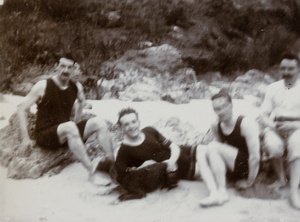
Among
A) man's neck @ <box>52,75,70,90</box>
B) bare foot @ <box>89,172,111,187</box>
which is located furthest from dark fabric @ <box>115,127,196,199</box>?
man's neck @ <box>52,75,70,90</box>

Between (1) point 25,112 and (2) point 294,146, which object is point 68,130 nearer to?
(1) point 25,112

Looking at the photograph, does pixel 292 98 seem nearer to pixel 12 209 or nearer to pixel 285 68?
pixel 285 68

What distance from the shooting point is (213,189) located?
3.69 m

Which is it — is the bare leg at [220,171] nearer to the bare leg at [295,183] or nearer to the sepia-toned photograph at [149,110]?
the sepia-toned photograph at [149,110]

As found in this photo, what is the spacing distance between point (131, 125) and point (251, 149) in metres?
1.01

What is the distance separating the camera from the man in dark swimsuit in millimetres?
3701

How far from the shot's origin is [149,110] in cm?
382

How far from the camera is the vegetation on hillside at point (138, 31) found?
388cm

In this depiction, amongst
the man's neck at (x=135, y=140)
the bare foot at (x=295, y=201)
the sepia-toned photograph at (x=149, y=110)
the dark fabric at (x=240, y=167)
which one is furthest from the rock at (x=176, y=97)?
the bare foot at (x=295, y=201)

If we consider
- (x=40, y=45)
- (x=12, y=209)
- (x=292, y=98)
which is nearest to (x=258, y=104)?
(x=292, y=98)

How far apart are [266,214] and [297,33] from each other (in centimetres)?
155

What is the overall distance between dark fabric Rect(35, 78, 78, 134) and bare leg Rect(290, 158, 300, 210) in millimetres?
1916

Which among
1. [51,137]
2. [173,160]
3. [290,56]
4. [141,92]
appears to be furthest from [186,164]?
[290,56]

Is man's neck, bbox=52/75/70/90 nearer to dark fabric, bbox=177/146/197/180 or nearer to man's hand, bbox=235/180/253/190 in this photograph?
dark fabric, bbox=177/146/197/180
